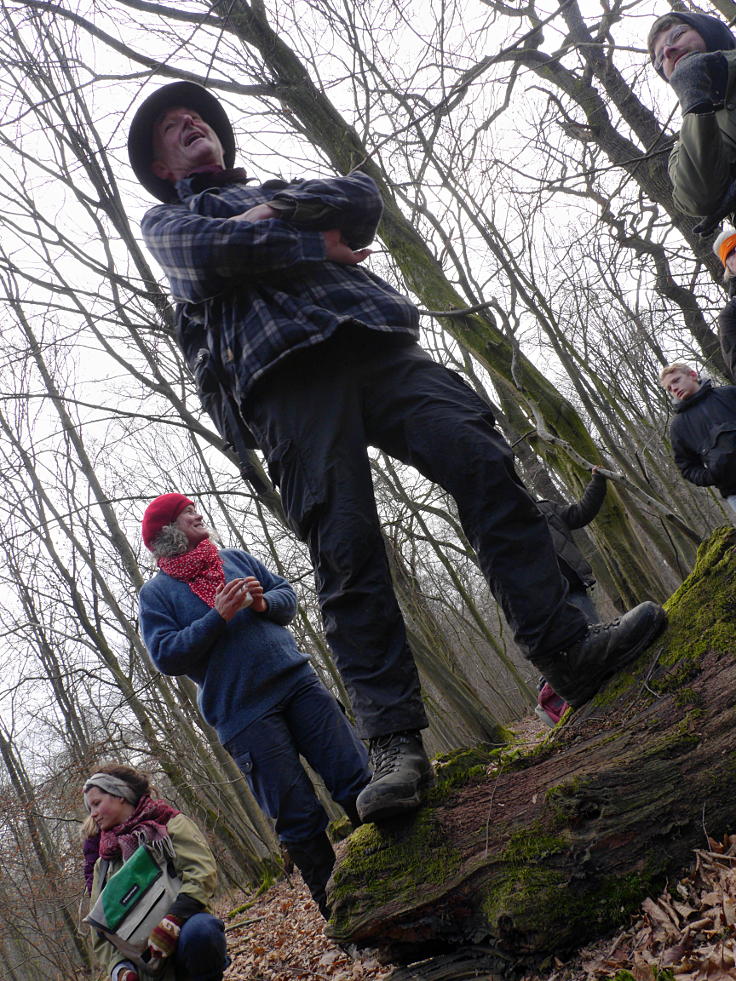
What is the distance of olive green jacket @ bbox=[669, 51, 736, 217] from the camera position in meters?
2.85

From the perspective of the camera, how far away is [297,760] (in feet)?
9.30

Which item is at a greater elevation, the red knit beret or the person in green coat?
the red knit beret

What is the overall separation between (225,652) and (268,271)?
1759 mm

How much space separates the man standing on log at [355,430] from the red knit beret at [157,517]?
1.30 metres

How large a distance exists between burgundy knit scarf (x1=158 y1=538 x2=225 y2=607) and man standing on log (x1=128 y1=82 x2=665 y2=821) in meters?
1.21

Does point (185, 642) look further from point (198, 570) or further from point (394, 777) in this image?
point (394, 777)

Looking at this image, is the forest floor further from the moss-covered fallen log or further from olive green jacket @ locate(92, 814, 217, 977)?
olive green jacket @ locate(92, 814, 217, 977)

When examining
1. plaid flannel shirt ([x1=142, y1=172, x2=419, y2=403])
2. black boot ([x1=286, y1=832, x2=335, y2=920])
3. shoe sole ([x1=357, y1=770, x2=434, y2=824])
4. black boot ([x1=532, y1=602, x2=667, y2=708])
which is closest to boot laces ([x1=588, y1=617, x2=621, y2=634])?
black boot ([x1=532, y1=602, x2=667, y2=708])

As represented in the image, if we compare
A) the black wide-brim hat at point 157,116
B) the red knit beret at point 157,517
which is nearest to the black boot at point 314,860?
the red knit beret at point 157,517

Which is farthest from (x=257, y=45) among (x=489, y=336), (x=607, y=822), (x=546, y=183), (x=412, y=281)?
(x=607, y=822)

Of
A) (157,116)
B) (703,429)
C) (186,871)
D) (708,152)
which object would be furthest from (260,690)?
(703,429)

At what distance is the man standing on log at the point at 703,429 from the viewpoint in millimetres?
4219

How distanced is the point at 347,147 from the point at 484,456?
12.4 ft

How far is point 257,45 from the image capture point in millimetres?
4855
